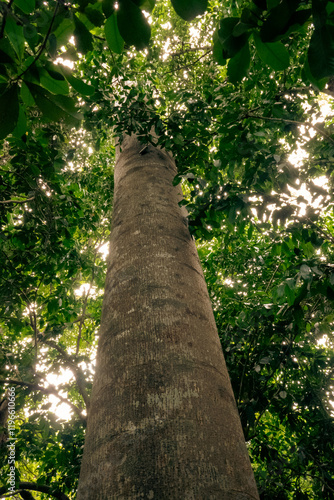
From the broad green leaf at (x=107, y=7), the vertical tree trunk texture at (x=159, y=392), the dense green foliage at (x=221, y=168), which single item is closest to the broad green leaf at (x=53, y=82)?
the dense green foliage at (x=221, y=168)

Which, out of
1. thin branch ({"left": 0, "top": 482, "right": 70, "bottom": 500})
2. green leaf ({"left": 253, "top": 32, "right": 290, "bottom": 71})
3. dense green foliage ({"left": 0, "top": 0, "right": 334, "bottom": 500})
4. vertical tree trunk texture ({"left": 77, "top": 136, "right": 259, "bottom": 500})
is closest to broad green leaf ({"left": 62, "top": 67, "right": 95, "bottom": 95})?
dense green foliage ({"left": 0, "top": 0, "right": 334, "bottom": 500})

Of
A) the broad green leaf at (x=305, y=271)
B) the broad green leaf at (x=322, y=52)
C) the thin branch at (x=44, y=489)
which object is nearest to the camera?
the broad green leaf at (x=322, y=52)

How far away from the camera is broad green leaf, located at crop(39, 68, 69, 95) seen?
0.78m

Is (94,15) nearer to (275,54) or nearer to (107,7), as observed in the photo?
(107,7)

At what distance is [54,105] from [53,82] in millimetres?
55

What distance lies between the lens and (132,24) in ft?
2.34

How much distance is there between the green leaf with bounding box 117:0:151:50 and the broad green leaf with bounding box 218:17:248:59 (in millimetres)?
173

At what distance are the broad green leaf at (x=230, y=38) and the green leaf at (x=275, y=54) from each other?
4 cm

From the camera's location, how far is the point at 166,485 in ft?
2.41

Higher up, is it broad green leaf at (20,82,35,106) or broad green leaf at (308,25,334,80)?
broad green leaf at (20,82,35,106)

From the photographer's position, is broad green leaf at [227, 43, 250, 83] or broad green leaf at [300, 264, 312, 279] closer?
broad green leaf at [227, 43, 250, 83]

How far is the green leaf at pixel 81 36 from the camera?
84 cm

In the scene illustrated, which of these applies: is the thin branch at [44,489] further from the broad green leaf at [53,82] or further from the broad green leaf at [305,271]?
the broad green leaf at [53,82]

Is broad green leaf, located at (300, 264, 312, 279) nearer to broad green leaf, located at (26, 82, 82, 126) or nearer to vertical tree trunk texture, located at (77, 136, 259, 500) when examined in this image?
vertical tree trunk texture, located at (77, 136, 259, 500)
